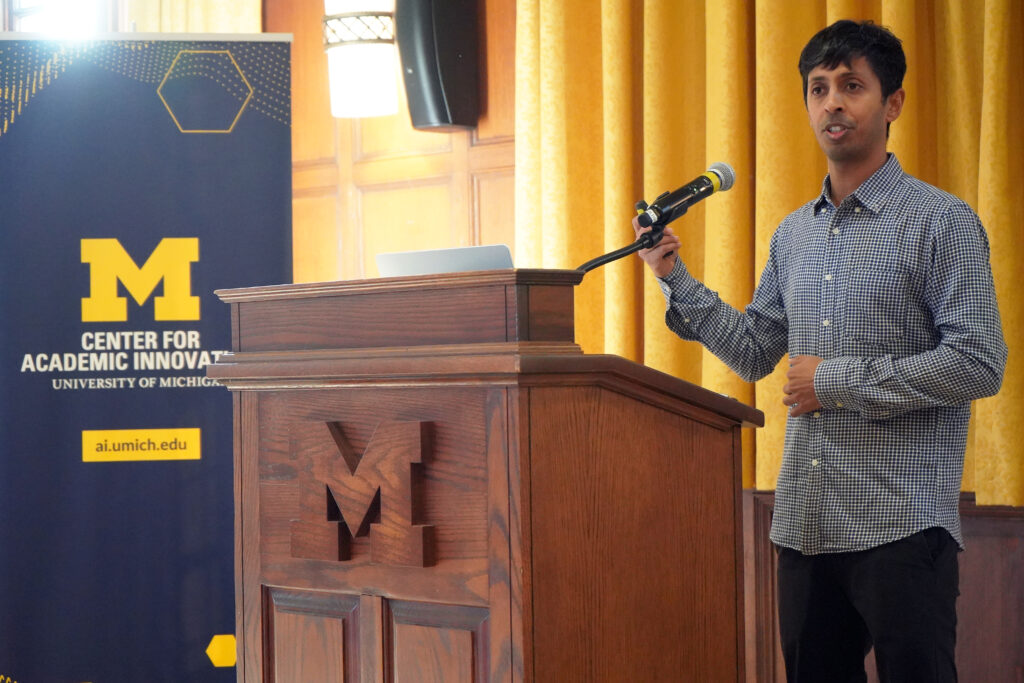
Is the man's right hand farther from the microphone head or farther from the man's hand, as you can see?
the man's hand

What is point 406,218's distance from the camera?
384cm

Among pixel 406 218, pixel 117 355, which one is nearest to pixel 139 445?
pixel 117 355

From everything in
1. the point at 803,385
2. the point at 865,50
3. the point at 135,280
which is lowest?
the point at 803,385

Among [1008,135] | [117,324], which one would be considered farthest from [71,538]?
[1008,135]

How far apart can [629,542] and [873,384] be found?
1.61 feet

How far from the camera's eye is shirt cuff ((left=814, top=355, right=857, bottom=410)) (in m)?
1.69

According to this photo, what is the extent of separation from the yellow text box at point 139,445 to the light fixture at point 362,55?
52.9 inches

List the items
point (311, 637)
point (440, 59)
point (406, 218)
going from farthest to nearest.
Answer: point (406, 218) < point (440, 59) < point (311, 637)

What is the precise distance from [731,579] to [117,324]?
1.79 metres

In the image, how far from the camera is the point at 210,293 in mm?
2795

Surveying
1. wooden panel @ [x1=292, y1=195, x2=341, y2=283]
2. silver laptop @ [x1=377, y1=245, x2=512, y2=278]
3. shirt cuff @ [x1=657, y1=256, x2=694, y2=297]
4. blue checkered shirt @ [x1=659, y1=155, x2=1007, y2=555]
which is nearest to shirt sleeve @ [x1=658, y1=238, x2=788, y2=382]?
shirt cuff @ [x1=657, y1=256, x2=694, y2=297]

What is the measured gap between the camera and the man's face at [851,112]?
178cm

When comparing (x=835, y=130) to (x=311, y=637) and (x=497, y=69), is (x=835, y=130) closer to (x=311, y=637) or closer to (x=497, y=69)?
(x=311, y=637)

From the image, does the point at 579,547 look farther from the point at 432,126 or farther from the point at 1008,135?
the point at 432,126
